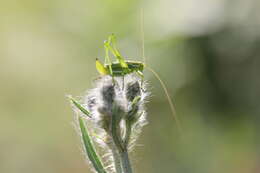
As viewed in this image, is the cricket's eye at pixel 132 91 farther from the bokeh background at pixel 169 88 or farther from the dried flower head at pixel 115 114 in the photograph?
the bokeh background at pixel 169 88

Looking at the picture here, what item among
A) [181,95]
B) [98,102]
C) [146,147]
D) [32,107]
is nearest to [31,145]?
[32,107]

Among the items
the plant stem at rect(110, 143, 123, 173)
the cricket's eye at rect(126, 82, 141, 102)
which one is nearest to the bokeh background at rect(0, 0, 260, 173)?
the cricket's eye at rect(126, 82, 141, 102)

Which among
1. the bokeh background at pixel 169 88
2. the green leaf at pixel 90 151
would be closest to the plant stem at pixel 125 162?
the green leaf at pixel 90 151

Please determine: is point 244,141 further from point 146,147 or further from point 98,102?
point 98,102

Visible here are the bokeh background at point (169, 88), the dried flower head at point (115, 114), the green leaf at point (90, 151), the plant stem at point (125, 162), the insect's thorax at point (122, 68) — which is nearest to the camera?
the plant stem at point (125, 162)

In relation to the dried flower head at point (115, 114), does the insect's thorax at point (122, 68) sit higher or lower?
higher

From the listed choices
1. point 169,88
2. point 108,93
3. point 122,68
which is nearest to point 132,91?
point 108,93
